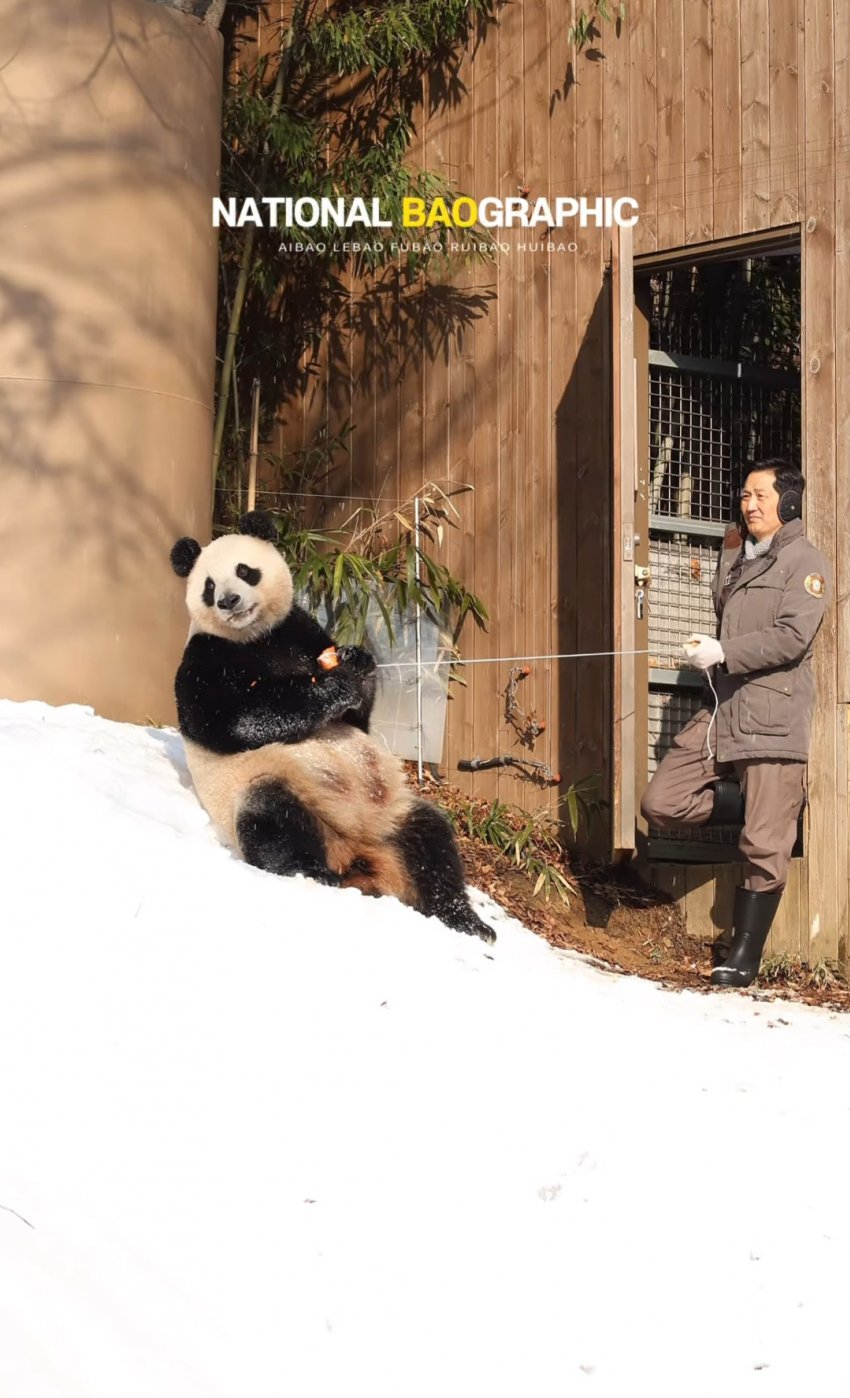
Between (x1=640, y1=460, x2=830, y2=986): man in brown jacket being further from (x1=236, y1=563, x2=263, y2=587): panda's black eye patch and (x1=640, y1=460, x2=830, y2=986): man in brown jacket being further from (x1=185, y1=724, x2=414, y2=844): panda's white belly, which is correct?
(x1=236, y1=563, x2=263, y2=587): panda's black eye patch

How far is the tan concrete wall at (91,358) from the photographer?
5.27 metres

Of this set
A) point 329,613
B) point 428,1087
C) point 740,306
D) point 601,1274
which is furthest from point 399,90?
point 601,1274

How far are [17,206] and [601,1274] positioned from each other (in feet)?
13.3

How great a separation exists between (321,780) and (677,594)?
8.56 ft

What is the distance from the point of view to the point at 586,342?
19.5ft

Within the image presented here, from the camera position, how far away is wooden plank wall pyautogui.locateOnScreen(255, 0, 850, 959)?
201 inches

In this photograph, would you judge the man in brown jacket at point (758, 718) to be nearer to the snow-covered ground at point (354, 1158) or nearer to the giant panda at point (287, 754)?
the snow-covered ground at point (354, 1158)

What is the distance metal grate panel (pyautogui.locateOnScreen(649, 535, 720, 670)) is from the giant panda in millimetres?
2206

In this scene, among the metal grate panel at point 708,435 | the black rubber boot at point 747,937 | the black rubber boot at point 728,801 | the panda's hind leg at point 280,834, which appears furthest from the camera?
the metal grate panel at point 708,435

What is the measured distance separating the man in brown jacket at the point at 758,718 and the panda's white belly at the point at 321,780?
3.83 feet

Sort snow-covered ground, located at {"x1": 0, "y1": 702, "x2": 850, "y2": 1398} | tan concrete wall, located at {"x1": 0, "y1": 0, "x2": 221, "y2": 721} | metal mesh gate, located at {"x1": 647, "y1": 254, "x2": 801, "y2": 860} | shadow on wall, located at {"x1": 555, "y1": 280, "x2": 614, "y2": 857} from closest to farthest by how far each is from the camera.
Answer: snow-covered ground, located at {"x1": 0, "y1": 702, "x2": 850, "y2": 1398} → tan concrete wall, located at {"x1": 0, "y1": 0, "x2": 221, "y2": 721} → shadow on wall, located at {"x1": 555, "y1": 280, "x2": 614, "y2": 857} → metal mesh gate, located at {"x1": 647, "y1": 254, "x2": 801, "y2": 860}

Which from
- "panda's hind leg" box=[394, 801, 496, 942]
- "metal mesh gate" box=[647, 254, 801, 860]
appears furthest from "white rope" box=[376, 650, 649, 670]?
"panda's hind leg" box=[394, 801, 496, 942]

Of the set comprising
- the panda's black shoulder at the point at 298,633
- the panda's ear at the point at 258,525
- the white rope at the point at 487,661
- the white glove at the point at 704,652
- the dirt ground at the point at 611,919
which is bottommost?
the dirt ground at the point at 611,919

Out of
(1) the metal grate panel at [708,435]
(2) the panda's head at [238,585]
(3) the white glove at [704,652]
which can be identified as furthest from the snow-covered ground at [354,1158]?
(1) the metal grate panel at [708,435]
